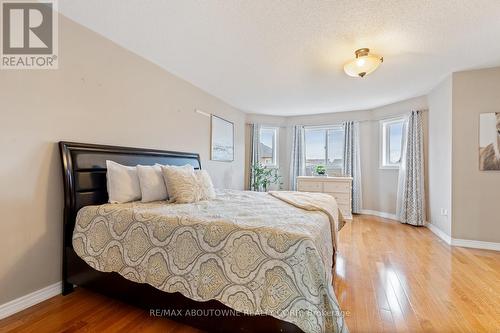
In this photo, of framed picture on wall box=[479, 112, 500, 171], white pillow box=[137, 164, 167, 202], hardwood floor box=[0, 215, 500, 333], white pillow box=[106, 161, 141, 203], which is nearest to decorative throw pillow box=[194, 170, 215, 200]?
white pillow box=[137, 164, 167, 202]

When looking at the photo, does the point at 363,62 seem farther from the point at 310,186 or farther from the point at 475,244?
the point at 310,186

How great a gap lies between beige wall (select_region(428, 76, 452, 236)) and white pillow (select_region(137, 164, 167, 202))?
3868 mm

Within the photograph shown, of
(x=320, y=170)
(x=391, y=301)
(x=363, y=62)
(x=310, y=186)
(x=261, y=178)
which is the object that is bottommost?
(x=391, y=301)

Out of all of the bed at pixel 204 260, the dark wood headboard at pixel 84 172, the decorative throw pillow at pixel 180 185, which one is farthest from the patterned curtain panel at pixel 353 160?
the dark wood headboard at pixel 84 172

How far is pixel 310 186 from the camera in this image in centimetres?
503

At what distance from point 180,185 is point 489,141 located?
13.0 ft

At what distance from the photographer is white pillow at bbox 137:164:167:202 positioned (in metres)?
2.11

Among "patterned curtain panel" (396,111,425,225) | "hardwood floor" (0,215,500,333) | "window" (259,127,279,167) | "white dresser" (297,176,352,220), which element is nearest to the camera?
"hardwood floor" (0,215,500,333)

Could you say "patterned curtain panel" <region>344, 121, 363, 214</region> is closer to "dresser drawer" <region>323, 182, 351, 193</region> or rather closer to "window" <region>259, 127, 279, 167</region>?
A: "dresser drawer" <region>323, 182, 351, 193</region>

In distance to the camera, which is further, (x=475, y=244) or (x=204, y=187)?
(x=475, y=244)

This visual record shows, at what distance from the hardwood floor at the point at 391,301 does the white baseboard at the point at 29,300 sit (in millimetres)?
53

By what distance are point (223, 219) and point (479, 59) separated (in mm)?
3615

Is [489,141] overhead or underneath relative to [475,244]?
overhead

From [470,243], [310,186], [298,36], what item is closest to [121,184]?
[298,36]
